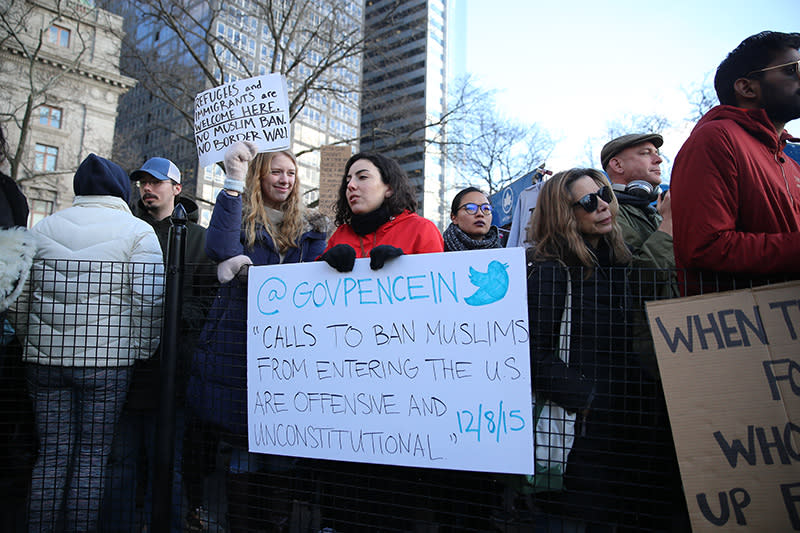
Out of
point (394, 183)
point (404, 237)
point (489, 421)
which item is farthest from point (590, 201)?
point (489, 421)

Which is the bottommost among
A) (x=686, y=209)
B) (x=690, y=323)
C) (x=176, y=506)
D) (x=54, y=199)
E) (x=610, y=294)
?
(x=176, y=506)

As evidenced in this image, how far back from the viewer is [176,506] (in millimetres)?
2305

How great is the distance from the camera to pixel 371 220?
7.82 feet

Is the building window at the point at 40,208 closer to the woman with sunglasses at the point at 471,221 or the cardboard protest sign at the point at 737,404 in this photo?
the woman with sunglasses at the point at 471,221

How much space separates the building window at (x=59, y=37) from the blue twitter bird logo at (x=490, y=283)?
36.2 m

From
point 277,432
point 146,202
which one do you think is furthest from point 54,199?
point 277,432

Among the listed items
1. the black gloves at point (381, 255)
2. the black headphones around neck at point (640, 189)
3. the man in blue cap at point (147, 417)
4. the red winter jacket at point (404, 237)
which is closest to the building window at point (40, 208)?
the man in blue cap at point (147, 417)

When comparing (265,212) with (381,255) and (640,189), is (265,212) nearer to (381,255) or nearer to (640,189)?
(381,255)

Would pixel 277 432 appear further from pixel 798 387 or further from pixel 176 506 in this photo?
pixel 798 387

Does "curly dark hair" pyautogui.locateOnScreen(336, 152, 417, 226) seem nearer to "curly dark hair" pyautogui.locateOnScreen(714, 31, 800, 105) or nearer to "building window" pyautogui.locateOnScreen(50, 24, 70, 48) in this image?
"curly dark hair" pyautogui.locateOnScreen(714, 31, 800, 105)

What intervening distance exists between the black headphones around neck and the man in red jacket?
0.91 metres

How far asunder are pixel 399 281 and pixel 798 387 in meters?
1.35

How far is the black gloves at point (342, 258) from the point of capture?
190cm

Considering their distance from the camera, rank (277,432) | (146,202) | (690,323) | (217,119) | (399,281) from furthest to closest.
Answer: (146,202)
(217,119)
(277,432)
(399,281)
(690,323)
